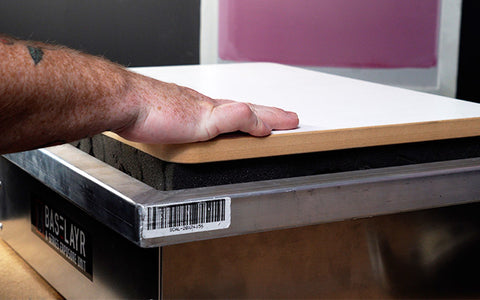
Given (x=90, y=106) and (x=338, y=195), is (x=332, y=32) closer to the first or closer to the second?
(x=338, y=195)

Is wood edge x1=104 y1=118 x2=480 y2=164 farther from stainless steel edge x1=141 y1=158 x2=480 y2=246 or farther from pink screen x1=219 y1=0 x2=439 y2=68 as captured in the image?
pink screen x1=219 y1=0 x2=439 y2=68

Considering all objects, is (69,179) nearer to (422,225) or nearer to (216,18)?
(422,225)

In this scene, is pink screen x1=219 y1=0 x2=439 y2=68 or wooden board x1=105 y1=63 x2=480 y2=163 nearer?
wooden board x1=105 y1=63 x2=480 y2=163

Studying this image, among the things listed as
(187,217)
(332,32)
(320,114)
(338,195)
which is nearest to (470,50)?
(332,32)

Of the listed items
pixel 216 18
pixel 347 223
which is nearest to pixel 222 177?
pixel 347 223

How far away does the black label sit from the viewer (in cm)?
81

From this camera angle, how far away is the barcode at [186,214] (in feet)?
1.92

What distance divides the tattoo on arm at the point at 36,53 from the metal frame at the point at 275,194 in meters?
0.14

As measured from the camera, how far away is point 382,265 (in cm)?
76

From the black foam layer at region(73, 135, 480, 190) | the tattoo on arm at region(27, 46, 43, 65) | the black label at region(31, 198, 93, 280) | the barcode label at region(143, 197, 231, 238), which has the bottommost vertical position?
the black label at region(31, 198, 93, 280)

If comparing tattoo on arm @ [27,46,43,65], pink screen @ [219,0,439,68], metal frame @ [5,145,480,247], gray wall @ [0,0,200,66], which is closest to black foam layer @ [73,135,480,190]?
metal frame @ [5,145,480,247]

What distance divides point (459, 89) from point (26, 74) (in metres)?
2.50

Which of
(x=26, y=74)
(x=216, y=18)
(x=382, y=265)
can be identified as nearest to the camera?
(x=26, y=74)

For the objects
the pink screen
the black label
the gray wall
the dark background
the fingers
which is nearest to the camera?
the fingers
